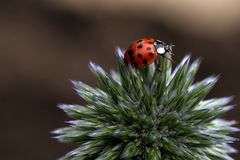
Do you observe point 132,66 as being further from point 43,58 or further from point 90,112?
point 43,58

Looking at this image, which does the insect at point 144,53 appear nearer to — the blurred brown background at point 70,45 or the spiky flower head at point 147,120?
the spiky flower head at point 147,120

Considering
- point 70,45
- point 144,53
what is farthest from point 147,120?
point 70,45

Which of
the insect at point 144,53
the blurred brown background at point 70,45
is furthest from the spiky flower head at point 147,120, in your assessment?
the blurred brown background at point 70,45

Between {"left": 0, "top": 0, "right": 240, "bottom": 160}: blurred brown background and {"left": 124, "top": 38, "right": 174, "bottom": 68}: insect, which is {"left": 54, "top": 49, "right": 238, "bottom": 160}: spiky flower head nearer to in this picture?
{"left": 124, "top": 38, "right": 174, "bottom": 68}: insect

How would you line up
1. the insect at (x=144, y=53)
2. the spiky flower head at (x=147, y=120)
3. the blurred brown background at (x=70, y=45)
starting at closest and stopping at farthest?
the spiky flower head at (x=147, y=120) → the insect at (x=144, y=53) → the blurred brown background at (x=70, y=45)

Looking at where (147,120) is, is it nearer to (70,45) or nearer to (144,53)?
(144,53)

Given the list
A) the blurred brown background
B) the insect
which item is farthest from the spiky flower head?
the blurred brown background

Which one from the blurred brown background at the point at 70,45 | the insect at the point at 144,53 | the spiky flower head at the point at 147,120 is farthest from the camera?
the blurred brown background at the point at 70,45
